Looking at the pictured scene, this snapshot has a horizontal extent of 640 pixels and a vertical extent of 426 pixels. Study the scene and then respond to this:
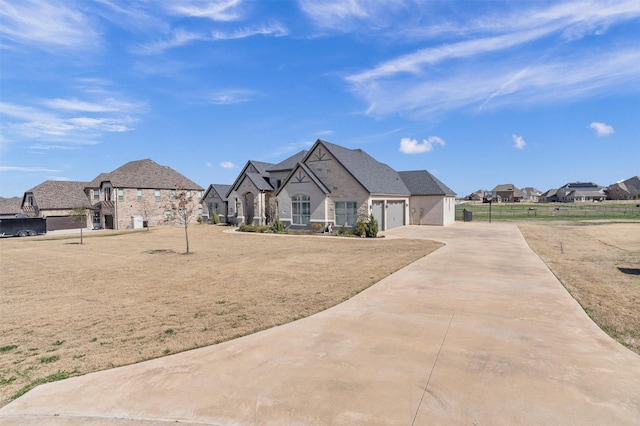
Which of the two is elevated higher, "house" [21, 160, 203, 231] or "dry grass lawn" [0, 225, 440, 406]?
"house" [21, 160, 203, 231]

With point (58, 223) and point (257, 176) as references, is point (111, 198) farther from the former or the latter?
point (257, 176)

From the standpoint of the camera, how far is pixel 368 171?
32.2m

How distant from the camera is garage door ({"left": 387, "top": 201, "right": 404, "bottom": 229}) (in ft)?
105

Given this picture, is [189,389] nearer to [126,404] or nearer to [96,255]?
[126,404]

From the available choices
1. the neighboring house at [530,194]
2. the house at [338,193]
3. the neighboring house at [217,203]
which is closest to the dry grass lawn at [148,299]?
the house at [338,193]

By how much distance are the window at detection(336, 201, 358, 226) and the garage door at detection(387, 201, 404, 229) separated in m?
4.69

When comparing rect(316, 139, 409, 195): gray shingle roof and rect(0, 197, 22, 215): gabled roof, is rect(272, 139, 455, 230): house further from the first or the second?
rect(0, 197, 22, 215): gabled roof

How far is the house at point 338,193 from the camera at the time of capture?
28688 mm

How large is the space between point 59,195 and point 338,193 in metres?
37.9

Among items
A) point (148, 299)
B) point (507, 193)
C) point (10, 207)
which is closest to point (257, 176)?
point (148, 299)

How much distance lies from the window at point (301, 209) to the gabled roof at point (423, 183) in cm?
1295

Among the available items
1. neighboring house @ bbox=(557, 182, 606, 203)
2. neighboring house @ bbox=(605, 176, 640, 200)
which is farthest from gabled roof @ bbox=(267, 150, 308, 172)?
neighboring house @ bbox=(605, 176, 640, 200)

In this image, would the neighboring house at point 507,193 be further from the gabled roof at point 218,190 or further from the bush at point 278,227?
the bush at point 278,227

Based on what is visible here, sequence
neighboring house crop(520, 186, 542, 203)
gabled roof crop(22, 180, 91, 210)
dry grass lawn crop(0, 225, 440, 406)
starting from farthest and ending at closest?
neighboring house crop(520, 186, 542, 203) → gabled roof crop(22, 180, 91, 210) → dry grass lawn crop(0, 225, 440, 406)
